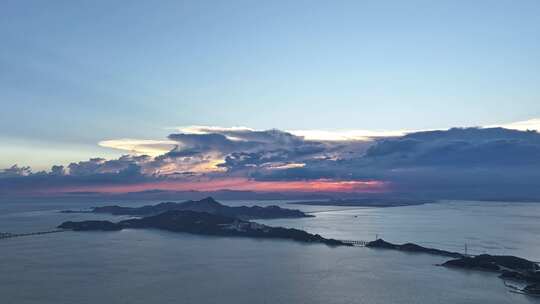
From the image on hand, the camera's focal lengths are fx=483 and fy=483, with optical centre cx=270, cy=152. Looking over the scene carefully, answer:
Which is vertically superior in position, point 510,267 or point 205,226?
point 205,226

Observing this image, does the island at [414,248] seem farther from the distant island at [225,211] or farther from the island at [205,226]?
the distant island at [225,211]

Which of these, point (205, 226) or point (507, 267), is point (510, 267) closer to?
point (507, 267)

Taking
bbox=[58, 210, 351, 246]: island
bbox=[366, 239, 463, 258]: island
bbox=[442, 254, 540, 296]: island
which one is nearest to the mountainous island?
bbox=[442, 254, 540, 296]: island

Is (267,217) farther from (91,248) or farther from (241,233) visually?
(91,248)

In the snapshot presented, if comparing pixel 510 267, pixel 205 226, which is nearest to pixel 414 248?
pixel 510 267

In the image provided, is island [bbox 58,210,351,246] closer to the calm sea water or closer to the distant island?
the calm sea water

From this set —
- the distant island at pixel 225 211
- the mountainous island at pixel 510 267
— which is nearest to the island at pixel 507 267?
the mountainous island at pixel 510 267

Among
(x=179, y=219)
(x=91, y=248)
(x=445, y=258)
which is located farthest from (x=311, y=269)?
(x=179, y=219)

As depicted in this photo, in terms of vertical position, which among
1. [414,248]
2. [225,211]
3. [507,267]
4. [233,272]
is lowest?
[233,272]
